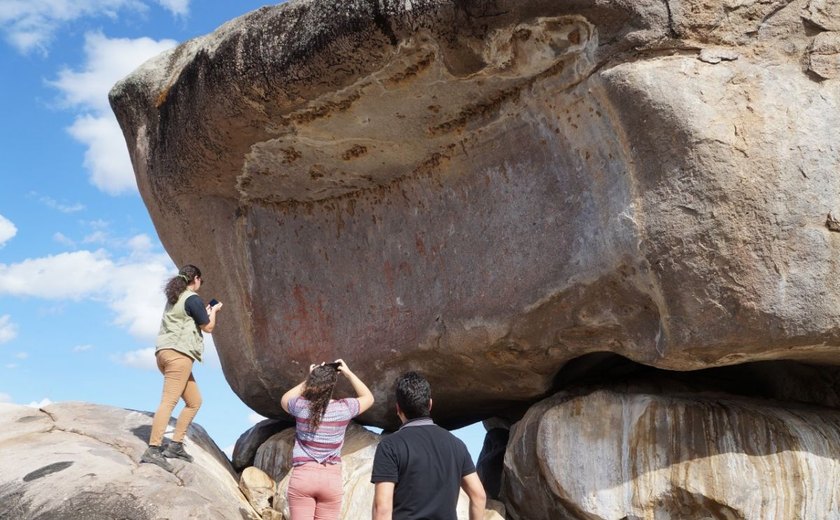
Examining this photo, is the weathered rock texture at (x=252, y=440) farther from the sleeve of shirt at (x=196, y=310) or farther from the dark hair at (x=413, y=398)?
the dark hair at (x=413, y=398)

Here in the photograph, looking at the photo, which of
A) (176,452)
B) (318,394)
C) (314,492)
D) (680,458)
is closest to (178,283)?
(176,452)

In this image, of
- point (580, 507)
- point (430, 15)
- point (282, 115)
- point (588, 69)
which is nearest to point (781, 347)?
point (580, 507)

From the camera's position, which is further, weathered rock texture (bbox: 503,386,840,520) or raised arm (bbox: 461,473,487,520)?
weathered rock texture (bbox: 503,386,840,520)

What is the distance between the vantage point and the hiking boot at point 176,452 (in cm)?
492

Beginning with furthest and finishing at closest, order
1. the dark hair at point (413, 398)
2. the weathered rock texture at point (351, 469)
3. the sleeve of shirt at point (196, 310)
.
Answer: the weathered rock texture at point (351, 469), the sleeve of shirt at point (196, 310), the dark hair at point (413, 398)

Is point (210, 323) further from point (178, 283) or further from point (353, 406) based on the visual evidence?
point (353, 406)

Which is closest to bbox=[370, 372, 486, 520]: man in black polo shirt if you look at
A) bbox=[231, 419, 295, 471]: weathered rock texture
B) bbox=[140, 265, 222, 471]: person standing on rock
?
bbox=[140, 265, 222, 471]: person standing on rock

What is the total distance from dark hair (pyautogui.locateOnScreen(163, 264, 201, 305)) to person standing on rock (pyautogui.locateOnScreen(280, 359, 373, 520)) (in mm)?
1030

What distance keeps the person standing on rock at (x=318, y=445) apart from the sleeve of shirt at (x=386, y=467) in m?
0.91

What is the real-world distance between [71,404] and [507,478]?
2.85 metres

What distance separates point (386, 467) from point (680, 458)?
1895mm

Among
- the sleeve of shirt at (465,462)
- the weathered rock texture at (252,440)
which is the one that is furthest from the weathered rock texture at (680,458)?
the weathered rock texture at (252,440)

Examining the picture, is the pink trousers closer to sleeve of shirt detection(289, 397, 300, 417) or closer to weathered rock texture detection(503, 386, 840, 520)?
sleeve of shirt detection(289, 397, 300, 417)

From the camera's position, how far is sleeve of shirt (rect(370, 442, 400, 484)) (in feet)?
10.7
